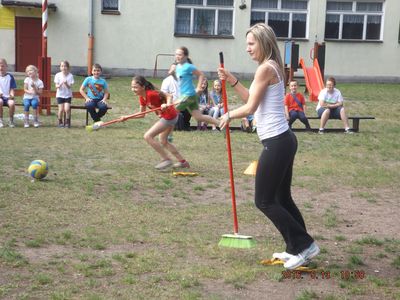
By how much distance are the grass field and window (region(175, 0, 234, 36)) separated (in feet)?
58.7

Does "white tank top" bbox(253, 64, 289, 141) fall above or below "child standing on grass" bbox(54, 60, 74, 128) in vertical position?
above

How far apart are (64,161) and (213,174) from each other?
7.96 ft

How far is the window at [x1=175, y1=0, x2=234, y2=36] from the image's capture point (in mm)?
30891

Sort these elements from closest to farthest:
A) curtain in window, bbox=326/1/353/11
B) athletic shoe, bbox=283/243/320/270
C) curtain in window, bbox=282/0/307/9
Result: athletic shoe, bbox=283/243/320/270 < curtain in window, bbox=282/0/307/9 < curtain in window, bbox=326/1/353/11

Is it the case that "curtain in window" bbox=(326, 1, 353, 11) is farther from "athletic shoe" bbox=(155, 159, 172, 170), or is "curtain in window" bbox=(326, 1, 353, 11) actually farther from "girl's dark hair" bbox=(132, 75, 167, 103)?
"athletic shoe" bbox=(155, 159, 172, 170)

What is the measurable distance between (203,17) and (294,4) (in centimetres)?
402

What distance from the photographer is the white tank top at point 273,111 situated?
18.5 feet

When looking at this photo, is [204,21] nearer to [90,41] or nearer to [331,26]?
[90,41]

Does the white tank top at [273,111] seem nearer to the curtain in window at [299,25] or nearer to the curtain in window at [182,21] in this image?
the curtain in window at [182,21]

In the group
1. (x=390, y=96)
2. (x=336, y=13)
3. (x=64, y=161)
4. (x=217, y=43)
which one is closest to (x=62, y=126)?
(x=64, y=161)

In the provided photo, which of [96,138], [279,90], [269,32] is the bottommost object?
[96,138]

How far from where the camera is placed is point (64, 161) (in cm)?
1114

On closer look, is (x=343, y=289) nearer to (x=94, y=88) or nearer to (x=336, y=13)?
(x=94, y=88)

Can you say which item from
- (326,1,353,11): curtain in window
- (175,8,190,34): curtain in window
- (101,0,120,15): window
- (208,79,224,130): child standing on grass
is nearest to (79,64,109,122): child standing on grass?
(208,79,224,130): child standing on grass
